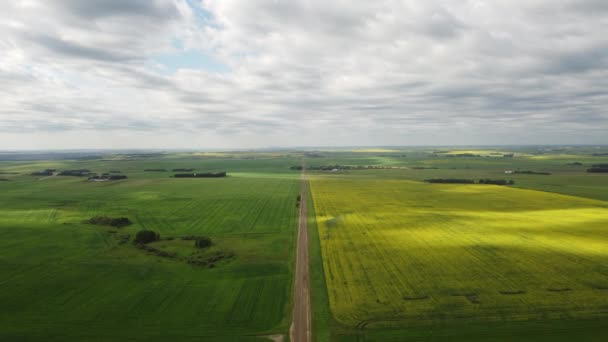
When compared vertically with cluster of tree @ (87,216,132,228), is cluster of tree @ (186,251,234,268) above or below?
below

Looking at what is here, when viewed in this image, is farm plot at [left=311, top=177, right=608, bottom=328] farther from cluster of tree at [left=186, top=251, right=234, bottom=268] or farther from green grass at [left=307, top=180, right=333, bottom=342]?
cluster of tree at [left=186, top=251, right=234, bottom=268]

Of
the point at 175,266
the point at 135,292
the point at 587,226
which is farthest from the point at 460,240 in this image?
the point at 135,292

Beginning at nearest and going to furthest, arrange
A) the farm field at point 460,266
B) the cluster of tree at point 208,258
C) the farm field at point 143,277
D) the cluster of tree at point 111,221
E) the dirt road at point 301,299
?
1. the dirt road at point 301,299
2. the farm field at point 143,277
3. the farm field at point 460,266
4. the cluster of tree at point 208,258
5. the cluster of tree at point 111,221

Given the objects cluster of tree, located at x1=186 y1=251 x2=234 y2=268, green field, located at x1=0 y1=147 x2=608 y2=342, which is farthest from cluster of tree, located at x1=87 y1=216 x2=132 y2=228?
cluster of tree, located at x1=186 y1=251 x2=234 y2=268

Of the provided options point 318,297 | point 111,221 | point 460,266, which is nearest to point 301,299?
point 318,297

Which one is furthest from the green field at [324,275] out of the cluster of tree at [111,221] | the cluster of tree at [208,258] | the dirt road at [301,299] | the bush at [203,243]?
the cluster of tree at [111,221]

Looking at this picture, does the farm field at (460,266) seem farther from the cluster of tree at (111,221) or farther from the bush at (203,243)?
the cluster of tree at (111,221)

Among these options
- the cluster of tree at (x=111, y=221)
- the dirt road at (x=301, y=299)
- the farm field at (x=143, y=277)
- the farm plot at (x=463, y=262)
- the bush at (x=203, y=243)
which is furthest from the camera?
the cluster of tree at (x=111, y=221)
